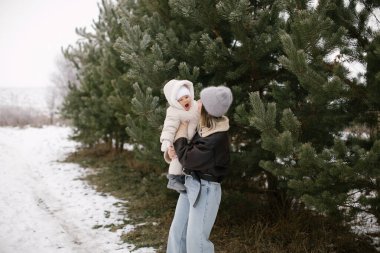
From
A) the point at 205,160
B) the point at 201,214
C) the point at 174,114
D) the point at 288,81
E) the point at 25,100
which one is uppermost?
the point at 25,100

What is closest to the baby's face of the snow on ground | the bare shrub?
the snow on ground

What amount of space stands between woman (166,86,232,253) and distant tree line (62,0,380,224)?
335 mm

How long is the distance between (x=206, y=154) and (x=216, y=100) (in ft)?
1.49

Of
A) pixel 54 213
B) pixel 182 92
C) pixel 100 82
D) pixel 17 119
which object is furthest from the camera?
pixel 17 119

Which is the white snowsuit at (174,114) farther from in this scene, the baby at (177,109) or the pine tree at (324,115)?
the pine tree at (324,115)

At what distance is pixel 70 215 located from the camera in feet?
19.3

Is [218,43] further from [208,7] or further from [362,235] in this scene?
[362,235]

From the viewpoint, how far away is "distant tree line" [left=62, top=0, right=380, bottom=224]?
2850 mm

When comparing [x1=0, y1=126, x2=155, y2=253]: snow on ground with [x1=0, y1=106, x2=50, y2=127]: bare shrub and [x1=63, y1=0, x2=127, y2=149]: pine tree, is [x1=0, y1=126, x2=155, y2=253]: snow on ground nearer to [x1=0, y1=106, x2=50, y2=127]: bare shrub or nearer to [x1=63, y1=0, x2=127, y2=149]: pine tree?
[x1=63, y1=0, x2=127, y2=149]: pine tree

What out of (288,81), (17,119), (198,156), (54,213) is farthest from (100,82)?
(17,119)

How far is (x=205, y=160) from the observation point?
8.94 ft

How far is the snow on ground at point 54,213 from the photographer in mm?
4562

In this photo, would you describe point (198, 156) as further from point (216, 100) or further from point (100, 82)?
point (100, 82)

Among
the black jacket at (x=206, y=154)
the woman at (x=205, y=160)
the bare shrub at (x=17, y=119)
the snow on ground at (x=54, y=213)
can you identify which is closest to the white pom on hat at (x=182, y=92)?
the woman at (x=205, y=160)
